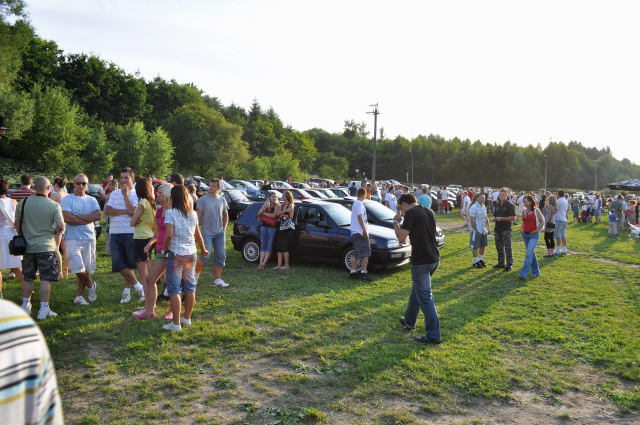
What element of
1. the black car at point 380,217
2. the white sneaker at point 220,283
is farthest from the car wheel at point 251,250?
the black car at point 380,217

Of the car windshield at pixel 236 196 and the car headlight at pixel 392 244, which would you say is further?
the car windshield at pixel 236 196

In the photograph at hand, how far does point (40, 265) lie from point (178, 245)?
2.04 metres

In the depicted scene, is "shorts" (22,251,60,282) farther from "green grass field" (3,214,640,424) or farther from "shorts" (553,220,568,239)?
"shorts" (553,220,568,239)

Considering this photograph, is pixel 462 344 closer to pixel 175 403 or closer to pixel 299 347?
pixel 299 347

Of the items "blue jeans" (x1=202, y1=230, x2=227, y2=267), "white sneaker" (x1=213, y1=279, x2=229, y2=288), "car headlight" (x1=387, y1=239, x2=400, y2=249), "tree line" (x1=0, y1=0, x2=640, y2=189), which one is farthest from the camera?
"tree line" (x1=0, y1=0, x2=640, y2=189)

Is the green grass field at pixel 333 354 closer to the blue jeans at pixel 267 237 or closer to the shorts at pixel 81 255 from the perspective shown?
the shorts at pixel 81 255

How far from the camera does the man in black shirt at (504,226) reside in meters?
9.95

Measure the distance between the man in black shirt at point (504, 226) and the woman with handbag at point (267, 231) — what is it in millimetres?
5168

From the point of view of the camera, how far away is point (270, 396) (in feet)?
13.4

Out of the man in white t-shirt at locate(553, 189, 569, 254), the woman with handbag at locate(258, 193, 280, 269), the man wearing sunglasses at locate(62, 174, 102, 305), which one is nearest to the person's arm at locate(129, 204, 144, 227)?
the man wearing sunglasses at locate(62, 174, 102, 305)

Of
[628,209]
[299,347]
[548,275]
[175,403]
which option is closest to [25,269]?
[175,403]

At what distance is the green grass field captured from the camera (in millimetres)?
3941

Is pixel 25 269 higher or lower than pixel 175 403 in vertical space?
higher

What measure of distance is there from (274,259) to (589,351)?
7125 millimetres
